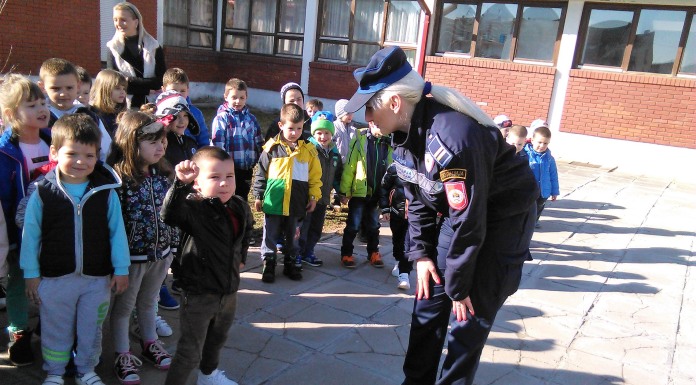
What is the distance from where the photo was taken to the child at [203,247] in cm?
255

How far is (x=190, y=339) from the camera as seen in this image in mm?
2568

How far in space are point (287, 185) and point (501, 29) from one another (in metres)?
10.3

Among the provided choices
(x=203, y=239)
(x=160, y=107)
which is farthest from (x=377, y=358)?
(x=160, y=107)

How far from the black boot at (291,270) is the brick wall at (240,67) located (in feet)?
37.3

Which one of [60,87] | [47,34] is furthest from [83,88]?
[47,34]

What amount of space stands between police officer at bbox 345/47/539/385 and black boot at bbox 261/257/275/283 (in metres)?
1.95

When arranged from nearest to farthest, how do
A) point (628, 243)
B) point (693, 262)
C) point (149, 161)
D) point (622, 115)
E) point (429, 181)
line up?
point (429, 181), point (149, 161), point (693, 262), point (628, 243), point (622, 115)

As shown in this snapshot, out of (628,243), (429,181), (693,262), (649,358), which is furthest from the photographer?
(628,243)

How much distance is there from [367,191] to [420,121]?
103 inches

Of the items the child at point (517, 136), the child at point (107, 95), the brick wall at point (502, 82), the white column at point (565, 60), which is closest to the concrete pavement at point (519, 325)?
the child at point (517, 136)

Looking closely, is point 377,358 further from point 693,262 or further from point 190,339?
point 693,262

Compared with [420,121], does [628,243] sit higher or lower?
lower

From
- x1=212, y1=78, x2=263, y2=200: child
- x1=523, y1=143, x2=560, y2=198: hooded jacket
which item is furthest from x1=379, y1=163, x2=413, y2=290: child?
x1=523, y1=143, x2=560, y2=198: hooded jacket

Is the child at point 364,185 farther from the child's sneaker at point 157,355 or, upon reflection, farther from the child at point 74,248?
the child at point 74,248
